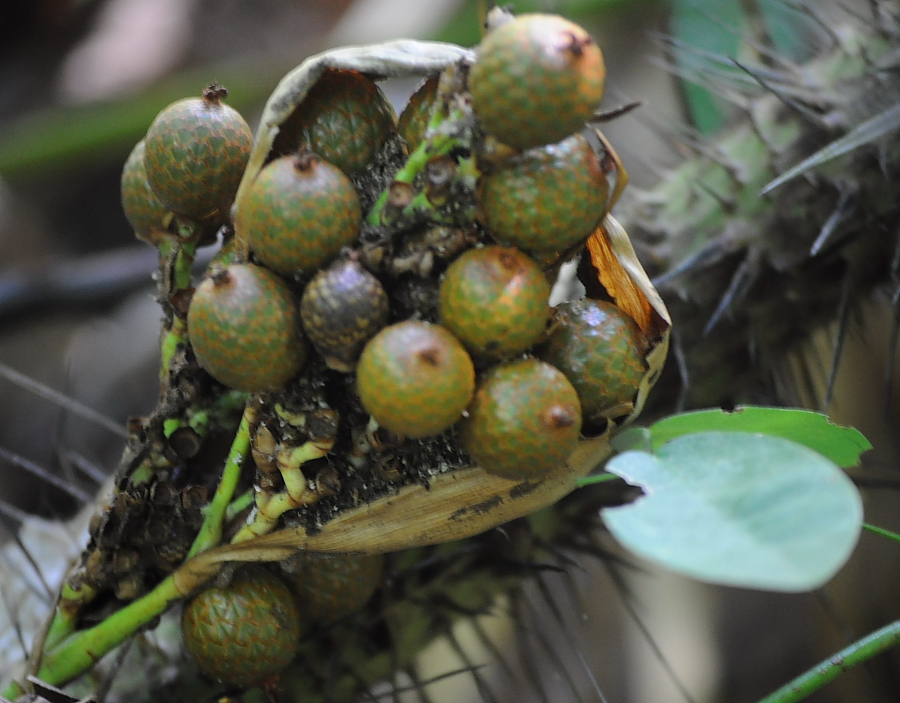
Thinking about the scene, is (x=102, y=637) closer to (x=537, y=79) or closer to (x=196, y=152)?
(x=196, y=152)

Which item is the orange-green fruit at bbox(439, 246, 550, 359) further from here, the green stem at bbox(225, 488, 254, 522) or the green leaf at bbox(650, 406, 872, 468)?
the green stem at bbox(225, 488, 254, 522)

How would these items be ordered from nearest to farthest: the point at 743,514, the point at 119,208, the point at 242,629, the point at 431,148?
the point at 743,514 → the point at 431,148 → the point at 242,629 → the point at 119,208

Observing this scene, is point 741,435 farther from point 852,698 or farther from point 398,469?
point 852,698

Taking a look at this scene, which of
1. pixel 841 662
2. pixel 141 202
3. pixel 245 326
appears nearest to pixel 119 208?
pixel 141 202

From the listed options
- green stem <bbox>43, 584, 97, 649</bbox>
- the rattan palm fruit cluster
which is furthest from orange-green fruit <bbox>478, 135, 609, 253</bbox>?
green stem <bbox>43, 584, 97, 649</bbox>

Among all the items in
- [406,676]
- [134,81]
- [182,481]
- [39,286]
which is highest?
[134,81]

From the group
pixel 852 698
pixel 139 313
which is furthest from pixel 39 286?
pixel 852 698

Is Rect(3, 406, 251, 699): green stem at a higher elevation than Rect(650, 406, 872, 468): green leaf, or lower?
lower
